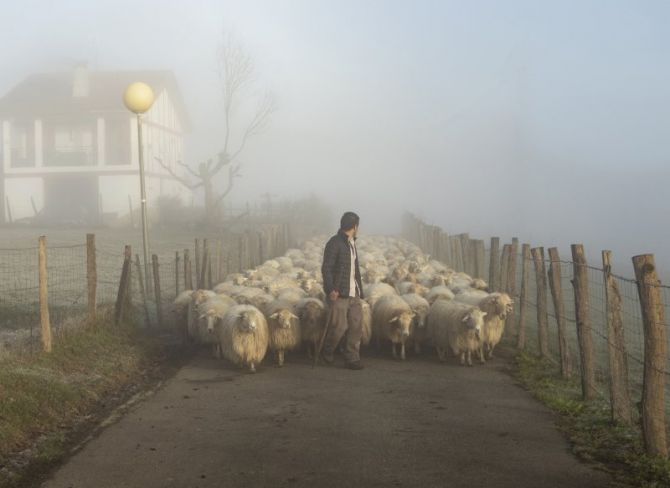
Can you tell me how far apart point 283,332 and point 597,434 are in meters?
5.11

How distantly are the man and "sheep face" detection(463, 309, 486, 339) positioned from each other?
4.61 ft

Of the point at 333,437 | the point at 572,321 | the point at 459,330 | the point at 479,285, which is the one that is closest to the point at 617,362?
the point at 333,437

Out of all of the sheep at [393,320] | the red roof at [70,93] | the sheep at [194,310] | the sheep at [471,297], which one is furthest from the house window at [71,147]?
the sheep at [393,320]

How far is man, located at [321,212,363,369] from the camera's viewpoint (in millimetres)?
10969

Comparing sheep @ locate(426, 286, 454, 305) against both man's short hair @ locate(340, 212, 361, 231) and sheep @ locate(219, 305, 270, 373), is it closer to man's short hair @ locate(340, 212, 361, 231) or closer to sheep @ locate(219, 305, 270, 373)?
man's short hair @ locate(340, 212, 361, 231)

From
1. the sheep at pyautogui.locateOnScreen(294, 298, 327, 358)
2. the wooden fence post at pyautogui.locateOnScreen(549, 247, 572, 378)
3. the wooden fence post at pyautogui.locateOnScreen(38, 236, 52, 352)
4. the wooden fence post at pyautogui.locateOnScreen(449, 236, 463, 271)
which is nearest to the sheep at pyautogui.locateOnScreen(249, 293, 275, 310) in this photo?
the sheep at pyautogui.locateOnScreen(294, 298, 327, 358)

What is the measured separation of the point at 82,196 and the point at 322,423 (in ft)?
139

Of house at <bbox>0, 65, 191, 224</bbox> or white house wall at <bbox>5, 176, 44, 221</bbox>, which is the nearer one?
house at <bbox>0, 65, 191, 224</bbox>

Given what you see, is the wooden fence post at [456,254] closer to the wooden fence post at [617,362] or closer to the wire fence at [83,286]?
the wire fence at [83,286]

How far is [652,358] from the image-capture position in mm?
6328

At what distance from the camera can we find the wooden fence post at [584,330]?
859 cm

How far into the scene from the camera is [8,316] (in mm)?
12930

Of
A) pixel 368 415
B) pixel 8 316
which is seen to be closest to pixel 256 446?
pixel 368 415

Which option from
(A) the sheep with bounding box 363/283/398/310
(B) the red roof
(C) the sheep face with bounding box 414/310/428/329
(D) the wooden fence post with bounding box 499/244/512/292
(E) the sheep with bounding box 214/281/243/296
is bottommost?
(C) the sheep face with bounding box 414/310/428/329
